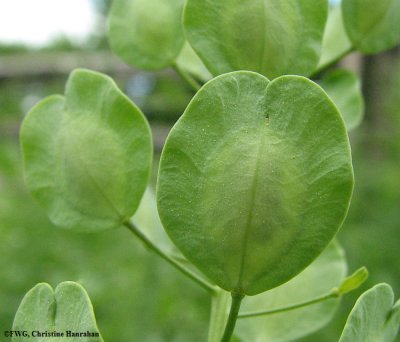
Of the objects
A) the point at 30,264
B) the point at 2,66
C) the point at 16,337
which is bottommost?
the point at 2,66

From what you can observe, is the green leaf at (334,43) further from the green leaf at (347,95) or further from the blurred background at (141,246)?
the blurred background at (141,246)

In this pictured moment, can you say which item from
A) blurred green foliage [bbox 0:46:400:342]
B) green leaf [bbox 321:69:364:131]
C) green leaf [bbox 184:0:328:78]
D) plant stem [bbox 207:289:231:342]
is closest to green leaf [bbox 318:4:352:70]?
green leaf [bbox 321:69:364:131]

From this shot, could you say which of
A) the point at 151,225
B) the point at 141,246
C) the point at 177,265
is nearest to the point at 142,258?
the point at 141,246

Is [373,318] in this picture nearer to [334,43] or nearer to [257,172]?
[257,172]

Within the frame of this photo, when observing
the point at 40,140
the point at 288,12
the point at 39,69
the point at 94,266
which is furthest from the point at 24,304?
the point at 39,69

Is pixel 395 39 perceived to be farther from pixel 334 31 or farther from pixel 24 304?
pixel 24 304
